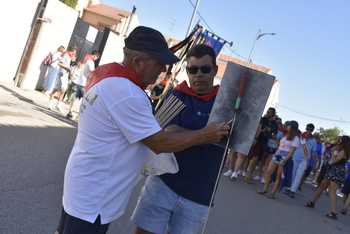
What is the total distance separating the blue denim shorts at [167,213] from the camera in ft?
Result: 10.0

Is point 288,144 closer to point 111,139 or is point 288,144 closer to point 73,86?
point 73,86

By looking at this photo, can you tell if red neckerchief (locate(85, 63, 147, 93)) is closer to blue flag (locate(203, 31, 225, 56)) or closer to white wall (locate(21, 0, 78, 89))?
blue flag (locate(203, 31, 225, 56))

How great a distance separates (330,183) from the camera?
10.3 m

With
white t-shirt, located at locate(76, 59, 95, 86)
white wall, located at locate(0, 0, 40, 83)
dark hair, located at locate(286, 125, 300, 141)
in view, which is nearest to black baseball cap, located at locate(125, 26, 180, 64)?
dark hair, located at locate(286, 125, 300, 141)

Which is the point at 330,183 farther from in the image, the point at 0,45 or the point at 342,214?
the point at 0,45

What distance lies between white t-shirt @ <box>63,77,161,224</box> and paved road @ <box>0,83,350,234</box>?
2055 mm

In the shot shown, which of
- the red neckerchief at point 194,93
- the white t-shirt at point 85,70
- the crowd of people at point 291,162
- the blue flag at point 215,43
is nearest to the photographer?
the red neckerchief at point 194,93

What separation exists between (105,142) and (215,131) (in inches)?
28.2

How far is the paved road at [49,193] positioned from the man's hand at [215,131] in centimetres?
241

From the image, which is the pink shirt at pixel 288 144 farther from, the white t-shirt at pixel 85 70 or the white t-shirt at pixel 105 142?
the white t-shirt at pixel 105 142

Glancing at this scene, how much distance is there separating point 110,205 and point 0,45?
1139cm

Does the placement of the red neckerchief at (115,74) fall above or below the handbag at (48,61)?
above

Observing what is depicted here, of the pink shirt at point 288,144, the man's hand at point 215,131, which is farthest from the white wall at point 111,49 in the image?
the man's hand at point 215,131

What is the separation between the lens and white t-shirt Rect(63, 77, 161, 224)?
88.5 inches
